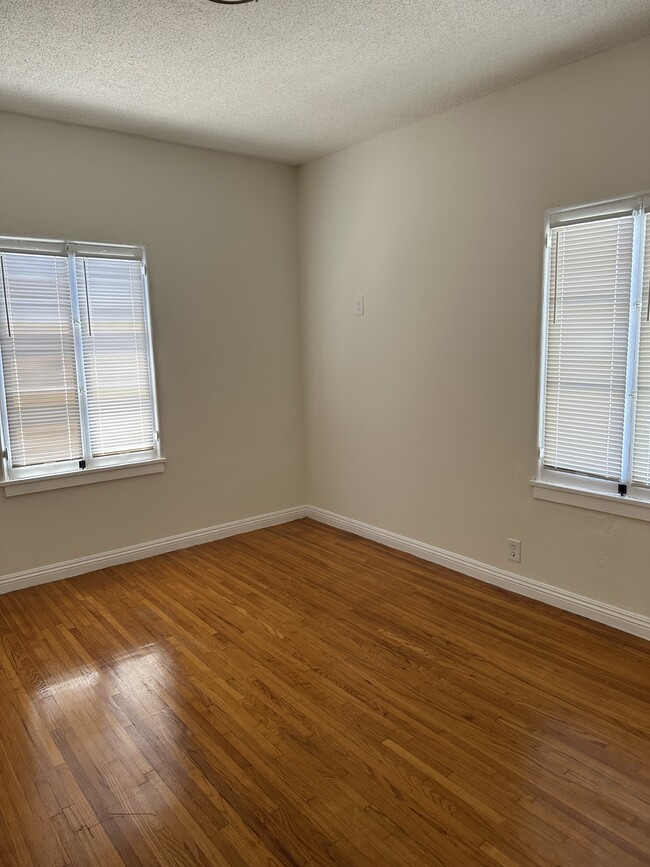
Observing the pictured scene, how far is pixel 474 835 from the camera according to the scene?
175 centimetres

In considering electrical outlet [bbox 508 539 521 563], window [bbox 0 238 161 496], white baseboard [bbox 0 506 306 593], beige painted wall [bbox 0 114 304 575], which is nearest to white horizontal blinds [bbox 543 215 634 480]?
electrical outlet [bbox 508 539 521 563]

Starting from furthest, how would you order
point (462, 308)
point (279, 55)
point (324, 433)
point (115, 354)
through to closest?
point (324, 433), point (115, 354), point (462, 308), point (279, 55)

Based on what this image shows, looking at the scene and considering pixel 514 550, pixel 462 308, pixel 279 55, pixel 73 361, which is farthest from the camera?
pixel 73 361

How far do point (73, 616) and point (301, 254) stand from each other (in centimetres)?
304

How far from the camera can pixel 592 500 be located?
2.99 metres

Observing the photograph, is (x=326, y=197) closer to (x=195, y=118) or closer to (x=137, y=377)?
(x=195, y=118)

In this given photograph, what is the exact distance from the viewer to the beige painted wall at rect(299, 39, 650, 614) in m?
2.88

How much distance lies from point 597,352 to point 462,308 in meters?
0.86

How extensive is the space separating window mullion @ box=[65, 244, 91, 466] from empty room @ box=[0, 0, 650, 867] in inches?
1.0

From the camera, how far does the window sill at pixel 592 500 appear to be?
2811mm

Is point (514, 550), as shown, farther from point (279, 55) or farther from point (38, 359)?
point (38, 359)

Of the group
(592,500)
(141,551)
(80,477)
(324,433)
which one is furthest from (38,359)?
(592,500)

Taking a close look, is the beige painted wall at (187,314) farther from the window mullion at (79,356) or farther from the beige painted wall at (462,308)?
the beige painted wall at (462,308)

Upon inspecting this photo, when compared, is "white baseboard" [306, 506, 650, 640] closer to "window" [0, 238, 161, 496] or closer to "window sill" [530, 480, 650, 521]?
"window sill" [530, 480, 650, 521]
